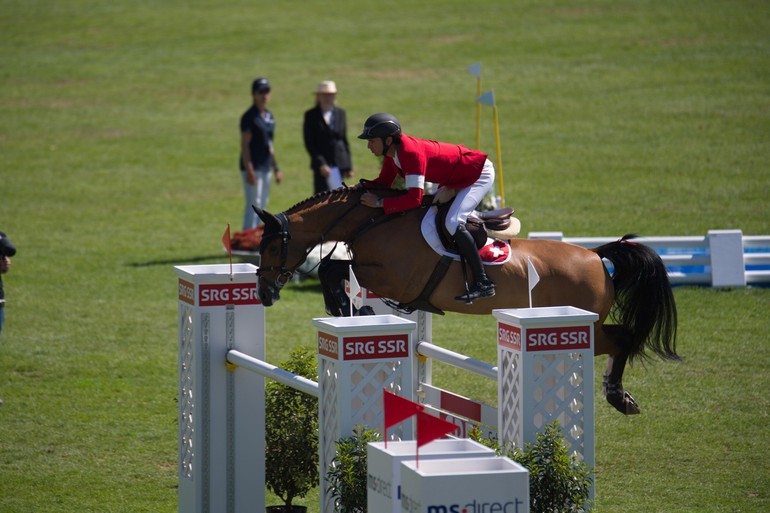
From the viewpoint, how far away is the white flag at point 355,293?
646 centimetres

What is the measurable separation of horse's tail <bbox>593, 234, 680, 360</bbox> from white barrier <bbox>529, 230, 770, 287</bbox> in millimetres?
4738

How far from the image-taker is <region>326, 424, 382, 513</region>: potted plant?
16.6ft

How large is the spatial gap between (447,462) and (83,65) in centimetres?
2561

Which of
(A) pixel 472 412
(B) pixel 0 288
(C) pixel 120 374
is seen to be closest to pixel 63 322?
(C) pixel 120 374

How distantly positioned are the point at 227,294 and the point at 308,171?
47.2 feet

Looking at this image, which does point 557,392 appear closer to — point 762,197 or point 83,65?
point 762,197

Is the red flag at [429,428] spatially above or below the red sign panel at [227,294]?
below

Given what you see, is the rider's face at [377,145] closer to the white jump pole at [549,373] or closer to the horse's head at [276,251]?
the horse's head at [276,251]

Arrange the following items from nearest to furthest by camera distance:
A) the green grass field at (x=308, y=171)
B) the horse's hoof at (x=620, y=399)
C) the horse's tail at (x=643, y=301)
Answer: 1. the horse's hoof at (x=620, y=399)
2. the horse's tail at (x=643, y=301)
3. the green grass field at (x=308, y=171)

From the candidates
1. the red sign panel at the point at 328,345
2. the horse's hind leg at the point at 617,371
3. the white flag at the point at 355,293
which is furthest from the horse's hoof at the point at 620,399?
the red sign panel at the point at 328,345

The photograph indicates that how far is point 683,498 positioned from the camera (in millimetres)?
7125

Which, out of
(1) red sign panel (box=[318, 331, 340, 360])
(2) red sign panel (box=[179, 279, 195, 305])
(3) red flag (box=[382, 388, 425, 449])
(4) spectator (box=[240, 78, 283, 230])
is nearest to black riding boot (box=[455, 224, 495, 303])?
(2) red sign panel (box=[179, 279, 195, 305])

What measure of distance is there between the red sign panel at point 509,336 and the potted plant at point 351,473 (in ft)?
2.38

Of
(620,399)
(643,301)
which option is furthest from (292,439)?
(643,301)
